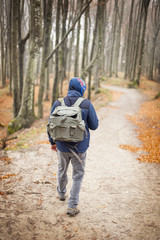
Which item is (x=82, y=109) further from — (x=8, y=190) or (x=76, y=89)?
(x=8, y=190)

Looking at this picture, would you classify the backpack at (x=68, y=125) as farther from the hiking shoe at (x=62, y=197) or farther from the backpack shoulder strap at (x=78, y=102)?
the hiking shoe at (x=62, y=197)

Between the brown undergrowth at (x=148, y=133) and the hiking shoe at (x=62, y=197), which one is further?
the brown undergrowth at (x=148, y=133)

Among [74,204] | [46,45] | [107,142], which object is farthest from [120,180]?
[46,45]

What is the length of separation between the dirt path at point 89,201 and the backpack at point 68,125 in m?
1.40

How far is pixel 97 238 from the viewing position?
264cm

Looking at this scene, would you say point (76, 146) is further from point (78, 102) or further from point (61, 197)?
point (61, 197)

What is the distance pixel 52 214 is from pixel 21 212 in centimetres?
52

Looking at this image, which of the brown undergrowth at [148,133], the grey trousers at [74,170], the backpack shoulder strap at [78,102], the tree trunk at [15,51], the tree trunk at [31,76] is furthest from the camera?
the tree trunk at [15,51]

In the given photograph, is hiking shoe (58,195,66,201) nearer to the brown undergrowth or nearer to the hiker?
the hiker

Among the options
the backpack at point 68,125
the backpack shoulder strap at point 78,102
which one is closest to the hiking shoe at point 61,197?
the backpack at point 68,125

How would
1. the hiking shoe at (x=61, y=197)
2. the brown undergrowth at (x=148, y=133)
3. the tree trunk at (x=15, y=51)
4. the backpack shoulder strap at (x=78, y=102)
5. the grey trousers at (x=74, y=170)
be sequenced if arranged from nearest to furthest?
the backpack shoulder strap at (x=78, y=102)
the grey trousers at (x=74, y=170)
the hiking shoe at (x=61, y=197)
the brown undergrowth at (x=148, y=133)
the tree trunk at (x=15, y=51)

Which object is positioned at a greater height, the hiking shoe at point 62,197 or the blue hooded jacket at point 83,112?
the blue hooded jacket at point 83,112

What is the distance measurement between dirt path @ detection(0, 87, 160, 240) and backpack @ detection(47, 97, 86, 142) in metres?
1.40

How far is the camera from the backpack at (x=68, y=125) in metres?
2.65
